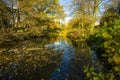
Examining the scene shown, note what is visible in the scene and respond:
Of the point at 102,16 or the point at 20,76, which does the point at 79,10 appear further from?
the point at 20,76

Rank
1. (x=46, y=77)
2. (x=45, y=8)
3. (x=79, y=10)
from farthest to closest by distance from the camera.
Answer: (x=45, y=8), (x=79, y=10), (x=46, y=77)

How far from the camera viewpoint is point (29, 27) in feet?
101

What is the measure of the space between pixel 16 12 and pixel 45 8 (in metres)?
23.4

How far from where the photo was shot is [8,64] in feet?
35.6

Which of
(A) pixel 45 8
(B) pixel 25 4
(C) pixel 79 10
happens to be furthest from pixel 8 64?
(A) pixel 45 8

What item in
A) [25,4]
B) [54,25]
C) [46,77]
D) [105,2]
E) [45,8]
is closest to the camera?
[46,77]

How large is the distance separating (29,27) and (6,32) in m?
7.74

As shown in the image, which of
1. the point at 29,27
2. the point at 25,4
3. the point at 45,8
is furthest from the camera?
the point at 45,8

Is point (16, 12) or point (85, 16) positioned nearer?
point (85, 16)

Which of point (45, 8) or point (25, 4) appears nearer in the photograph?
point (25, 4)

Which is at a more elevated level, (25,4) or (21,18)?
(25,4)

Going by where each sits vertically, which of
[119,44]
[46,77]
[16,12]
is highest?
[16,12]

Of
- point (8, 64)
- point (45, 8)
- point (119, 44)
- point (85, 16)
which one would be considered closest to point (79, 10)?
point (85, 16)

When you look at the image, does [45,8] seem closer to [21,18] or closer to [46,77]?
[21,18]
